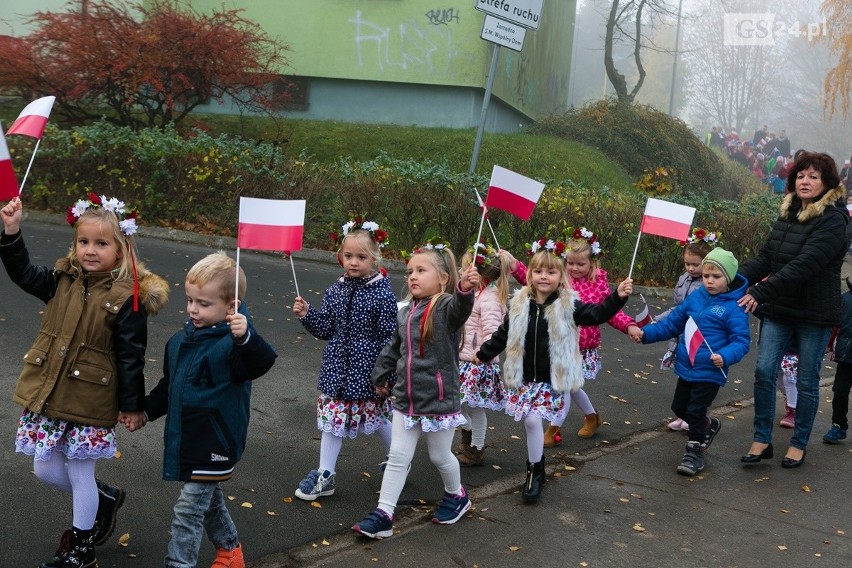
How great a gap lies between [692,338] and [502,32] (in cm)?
681

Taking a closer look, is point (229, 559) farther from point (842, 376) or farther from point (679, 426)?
point (842, 376)

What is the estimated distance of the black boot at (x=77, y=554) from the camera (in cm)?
412

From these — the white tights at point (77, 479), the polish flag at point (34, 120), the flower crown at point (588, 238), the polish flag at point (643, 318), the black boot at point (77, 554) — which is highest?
the polish flag at point (34, 120)

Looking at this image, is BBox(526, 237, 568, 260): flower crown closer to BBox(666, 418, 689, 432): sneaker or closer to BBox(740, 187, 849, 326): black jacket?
BBox(740, 187, 849, 326): black jacket

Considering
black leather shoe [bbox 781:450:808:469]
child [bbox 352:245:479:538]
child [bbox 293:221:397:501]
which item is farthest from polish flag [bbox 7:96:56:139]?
black leather shoe [bbox 781:450:808:469]

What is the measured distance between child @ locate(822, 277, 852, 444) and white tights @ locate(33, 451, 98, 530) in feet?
18.4

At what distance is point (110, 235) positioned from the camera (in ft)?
14.2

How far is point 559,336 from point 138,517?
2548 millimetres

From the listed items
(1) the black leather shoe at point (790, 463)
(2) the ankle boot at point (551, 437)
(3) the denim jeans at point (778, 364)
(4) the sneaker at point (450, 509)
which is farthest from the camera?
(2) the ankle boot at point (551, 437)

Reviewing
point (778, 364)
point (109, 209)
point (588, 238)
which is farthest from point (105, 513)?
point (778, 364)

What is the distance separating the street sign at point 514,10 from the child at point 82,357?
8691 millimetres

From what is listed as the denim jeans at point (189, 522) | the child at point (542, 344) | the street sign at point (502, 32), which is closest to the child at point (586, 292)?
the child at point (542, 344)

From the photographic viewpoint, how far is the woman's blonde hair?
4.33 meters

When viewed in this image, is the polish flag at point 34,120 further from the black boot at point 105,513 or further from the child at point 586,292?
the child at point 586,292
